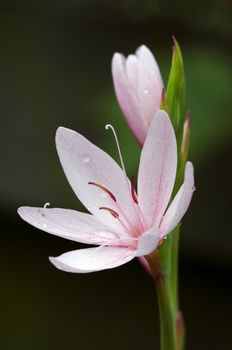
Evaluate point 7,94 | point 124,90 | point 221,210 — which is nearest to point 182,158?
point 124,90

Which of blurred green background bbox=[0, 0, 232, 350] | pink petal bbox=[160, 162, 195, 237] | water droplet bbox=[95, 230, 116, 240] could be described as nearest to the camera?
pink petal bbox=[160, 162, 195, 237]

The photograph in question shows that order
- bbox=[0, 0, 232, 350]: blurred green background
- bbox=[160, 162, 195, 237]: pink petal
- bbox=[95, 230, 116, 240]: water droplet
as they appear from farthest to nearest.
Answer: bbox=[0, 0, 232, 350]: blurred green background → bbox=[95, 230, 116, 240]: water droplet → bbox=[160, 162, 195, 237]: pink petal

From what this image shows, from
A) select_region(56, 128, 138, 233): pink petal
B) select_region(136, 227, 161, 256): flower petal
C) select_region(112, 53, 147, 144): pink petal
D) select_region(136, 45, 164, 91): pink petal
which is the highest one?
select_region(136, 45, 164, 91): pink petal

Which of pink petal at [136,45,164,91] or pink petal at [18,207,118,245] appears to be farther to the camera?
pink petal at [136,45,164,91]

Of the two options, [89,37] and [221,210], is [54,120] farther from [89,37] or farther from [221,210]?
[221,210]

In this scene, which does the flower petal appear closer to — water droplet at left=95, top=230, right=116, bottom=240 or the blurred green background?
water droplet at left=95, top=230, right=116, bottom=240

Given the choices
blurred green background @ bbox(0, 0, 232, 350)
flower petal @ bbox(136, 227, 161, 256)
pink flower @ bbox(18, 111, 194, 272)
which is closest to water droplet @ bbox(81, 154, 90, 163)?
pink flower @ bbox(18, 111, 194, 272)
